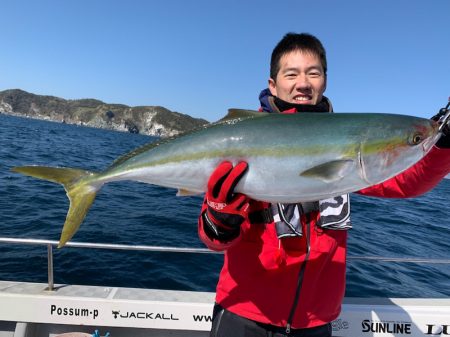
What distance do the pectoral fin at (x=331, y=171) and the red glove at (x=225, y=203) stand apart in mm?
480

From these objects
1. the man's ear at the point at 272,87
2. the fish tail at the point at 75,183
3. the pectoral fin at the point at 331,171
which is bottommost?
the fish tail at the point at 75,183

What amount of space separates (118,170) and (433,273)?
1111 centimetres

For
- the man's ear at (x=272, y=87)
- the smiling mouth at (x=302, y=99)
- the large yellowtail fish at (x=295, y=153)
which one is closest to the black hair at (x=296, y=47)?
the man's ear at (x=272, y=87)

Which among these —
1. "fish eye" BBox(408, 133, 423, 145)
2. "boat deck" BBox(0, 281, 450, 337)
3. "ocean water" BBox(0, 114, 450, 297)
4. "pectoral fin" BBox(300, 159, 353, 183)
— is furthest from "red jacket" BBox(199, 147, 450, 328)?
"ocean water" BBox(0, 114, 450, 297)

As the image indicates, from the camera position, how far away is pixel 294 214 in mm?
2844

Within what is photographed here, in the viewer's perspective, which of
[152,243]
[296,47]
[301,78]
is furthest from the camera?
[152,243]

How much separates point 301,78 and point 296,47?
0.34m

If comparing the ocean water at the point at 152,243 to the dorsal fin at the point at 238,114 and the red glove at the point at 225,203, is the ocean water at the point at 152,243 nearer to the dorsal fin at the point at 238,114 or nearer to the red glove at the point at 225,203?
the red glove at the point at 225,203

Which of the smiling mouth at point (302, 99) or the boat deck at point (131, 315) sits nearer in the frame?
the smiling mouth at point (302, 99)

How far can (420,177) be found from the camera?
9.39 feet

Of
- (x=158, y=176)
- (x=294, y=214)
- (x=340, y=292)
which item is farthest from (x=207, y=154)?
(x=340, y=292)

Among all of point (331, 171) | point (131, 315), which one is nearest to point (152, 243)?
point (131, 315)

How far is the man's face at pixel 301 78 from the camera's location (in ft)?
10.1

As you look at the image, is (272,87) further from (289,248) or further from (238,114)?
(289,248)
